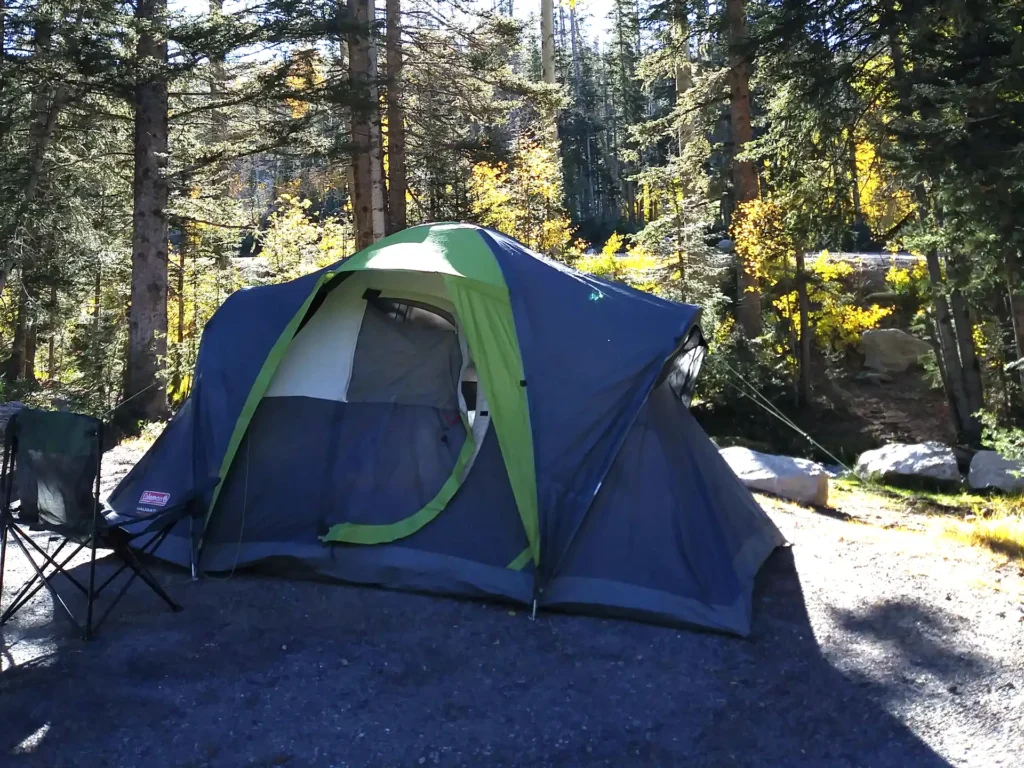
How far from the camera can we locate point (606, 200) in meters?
50.8

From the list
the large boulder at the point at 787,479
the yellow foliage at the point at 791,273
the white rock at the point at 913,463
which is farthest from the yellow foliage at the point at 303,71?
the white rock at the point at 913,463

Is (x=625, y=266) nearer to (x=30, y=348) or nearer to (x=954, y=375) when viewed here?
(x=954, y=375)

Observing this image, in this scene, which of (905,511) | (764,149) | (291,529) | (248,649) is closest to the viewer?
(248,649)

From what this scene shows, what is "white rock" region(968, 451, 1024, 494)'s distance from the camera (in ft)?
40.0

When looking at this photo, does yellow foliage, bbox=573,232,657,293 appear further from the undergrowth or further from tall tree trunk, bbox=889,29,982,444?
the undergrowth

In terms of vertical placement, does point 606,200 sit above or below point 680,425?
above

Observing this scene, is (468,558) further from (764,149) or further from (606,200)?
(606,200)

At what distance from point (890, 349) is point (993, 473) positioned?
38.6 ft

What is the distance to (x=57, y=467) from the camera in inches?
170

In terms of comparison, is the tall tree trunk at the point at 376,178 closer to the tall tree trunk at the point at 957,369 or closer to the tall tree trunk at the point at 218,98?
the tall tree trunk at the point at 218,98

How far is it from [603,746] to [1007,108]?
634cm

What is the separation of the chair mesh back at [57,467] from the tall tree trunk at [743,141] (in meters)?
12.9

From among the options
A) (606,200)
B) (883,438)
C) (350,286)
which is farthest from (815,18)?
(606,200)

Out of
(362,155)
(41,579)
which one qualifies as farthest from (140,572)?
(362,155)
